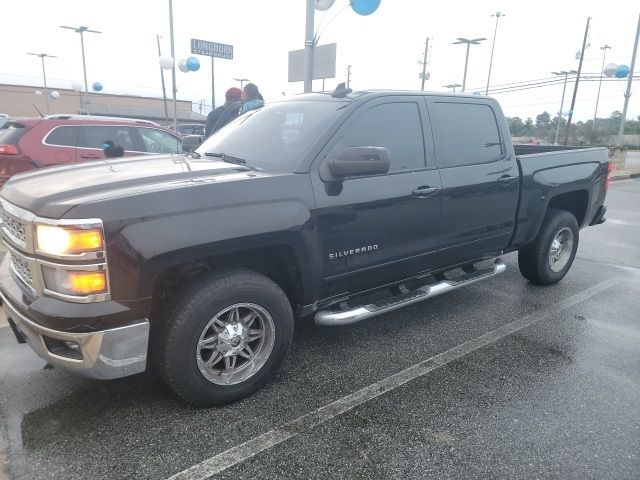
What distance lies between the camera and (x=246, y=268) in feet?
9.50

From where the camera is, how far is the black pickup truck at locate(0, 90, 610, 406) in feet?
7.66

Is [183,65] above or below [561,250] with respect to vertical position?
above

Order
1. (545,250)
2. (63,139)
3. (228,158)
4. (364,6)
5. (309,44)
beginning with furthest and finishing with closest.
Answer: (309,44), (364,6), (63,139), (545,250), (228,158)

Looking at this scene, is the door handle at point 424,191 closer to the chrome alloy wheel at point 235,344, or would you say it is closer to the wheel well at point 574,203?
the chrome alloy wheel at point 235,344

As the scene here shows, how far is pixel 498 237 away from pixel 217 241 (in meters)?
2.81

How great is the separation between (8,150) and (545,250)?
268 inches

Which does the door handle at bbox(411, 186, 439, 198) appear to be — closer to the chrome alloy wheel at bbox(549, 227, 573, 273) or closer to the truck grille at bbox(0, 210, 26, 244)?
the chrome alloy wheel at bbox(549, 227, 573, 273)

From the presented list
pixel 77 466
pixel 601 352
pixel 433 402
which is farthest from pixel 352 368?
pixel 601 352

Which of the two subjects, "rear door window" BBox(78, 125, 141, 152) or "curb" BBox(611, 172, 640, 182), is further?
"curb" BBox(611, 172, 640, 182)

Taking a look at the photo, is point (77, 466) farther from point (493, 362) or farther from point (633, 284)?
point (633, 284)

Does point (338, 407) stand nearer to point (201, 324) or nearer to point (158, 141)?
point (201, 324)

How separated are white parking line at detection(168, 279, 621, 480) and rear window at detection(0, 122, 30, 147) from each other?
593cm

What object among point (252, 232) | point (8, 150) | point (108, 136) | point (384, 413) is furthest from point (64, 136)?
point (384, 413)

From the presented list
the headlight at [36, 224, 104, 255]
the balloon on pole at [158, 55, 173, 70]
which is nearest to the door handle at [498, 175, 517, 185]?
the headlight at [36, 224, 104, 255]
